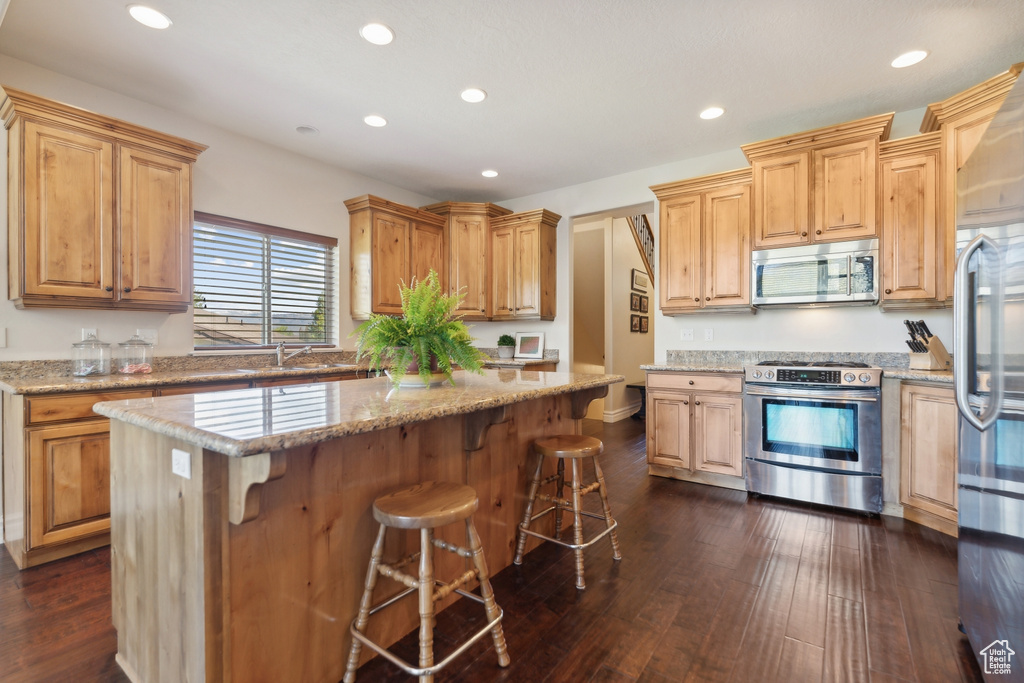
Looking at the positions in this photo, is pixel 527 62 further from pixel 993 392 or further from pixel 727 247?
pixel 993 392

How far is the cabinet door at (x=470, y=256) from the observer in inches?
206

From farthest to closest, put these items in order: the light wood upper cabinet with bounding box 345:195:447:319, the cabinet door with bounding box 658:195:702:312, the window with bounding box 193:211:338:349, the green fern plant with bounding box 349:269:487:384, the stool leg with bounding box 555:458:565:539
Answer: the light wood upper cabinet with bounding box 345:195:447:319, the cabinet door with bounding box 658:195:702:312, the window with bounding box 193:211:338:349, the stool leg with bounding box 555:458:565:539, the green fern plant with bounding box 349:269:487:384

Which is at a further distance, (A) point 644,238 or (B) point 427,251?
(A) point 644,238

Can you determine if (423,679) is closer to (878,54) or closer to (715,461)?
(715,461)

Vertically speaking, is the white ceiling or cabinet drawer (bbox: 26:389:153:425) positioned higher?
the white ceiling

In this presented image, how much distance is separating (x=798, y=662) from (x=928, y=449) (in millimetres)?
1978

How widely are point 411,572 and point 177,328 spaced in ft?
9.38

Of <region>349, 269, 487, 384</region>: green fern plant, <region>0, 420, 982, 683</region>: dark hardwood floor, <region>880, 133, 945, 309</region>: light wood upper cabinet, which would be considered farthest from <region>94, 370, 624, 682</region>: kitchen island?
<region>880, 133, 945, 309</region>: light wood upper cabinet

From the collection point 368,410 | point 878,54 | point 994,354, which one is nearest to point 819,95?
point 878,54

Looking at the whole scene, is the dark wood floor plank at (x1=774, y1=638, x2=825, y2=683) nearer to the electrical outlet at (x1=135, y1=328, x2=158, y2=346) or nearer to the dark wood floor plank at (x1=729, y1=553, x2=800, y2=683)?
the dark wood floor plank at (x1=729, y1=553, x2=800, y2=683)

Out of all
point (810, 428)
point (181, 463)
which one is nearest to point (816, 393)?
point (810, 428)

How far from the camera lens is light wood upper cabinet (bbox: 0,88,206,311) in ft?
8.39

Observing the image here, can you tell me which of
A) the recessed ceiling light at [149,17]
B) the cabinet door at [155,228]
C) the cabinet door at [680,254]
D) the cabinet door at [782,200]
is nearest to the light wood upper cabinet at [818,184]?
the cabinet door at [782,200]

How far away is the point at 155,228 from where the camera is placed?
303 cm
